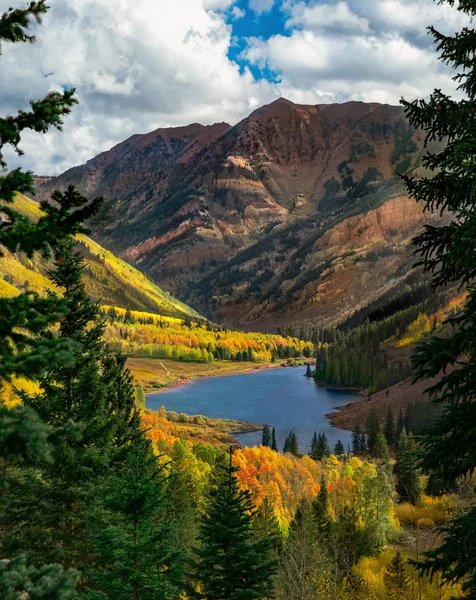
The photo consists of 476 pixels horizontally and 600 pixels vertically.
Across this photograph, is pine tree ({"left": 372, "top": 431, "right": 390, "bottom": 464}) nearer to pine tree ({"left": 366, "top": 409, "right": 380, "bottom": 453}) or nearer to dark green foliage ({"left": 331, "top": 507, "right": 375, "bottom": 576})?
pine tree ({"left": 366, "top": 409, "right": 380, "bottom": 453})

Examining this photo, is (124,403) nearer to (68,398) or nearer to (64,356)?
(68,398)

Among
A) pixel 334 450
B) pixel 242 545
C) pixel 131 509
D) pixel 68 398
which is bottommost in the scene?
pixel 334 450

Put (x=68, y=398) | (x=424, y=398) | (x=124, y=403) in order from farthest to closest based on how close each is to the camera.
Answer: (x=424, y=398)
(x=124, y=403)
(x=68, y=398)

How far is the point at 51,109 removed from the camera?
299 inches

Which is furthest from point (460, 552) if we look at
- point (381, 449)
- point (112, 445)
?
point (381, 449)

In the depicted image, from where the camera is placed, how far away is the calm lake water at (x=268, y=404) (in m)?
122

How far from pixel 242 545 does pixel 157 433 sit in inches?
3347

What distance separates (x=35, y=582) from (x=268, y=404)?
6009 inches

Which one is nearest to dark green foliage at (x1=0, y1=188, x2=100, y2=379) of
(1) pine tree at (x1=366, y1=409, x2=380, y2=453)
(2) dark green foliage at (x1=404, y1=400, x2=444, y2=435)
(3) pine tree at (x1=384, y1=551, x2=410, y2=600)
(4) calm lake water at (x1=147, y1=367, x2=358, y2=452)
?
(3) pine tree at (x1=384, y1=551, x2=410, y2=600)

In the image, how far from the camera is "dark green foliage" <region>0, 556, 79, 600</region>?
6.07m

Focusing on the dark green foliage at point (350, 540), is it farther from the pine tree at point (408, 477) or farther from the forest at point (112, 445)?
the pine tree at point (408, 477)

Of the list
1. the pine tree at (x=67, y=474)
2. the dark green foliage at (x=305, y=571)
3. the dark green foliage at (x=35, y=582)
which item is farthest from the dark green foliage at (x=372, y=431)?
the dark green foliage at (x=35, y=582)

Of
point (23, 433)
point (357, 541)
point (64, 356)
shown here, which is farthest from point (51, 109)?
point (357, 541)

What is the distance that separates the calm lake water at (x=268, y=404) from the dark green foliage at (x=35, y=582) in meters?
105
